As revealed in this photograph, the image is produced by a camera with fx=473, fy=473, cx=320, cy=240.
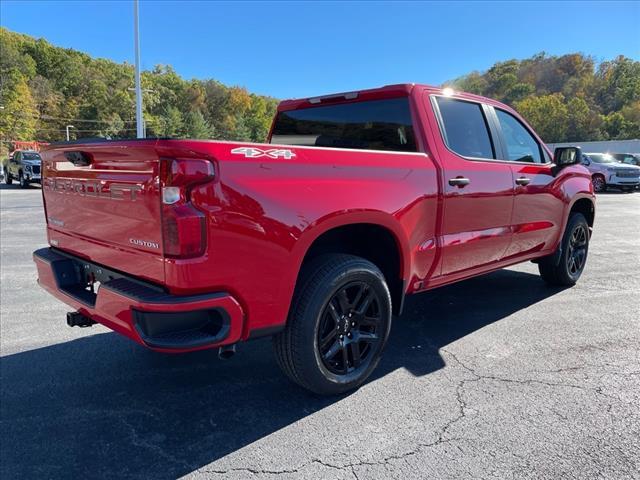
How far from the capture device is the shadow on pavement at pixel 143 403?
238 cm

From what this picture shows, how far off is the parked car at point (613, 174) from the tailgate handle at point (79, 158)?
72.3ft

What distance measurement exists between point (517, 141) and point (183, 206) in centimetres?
353

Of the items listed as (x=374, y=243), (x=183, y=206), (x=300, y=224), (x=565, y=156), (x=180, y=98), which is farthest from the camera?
(x=180, y=98)

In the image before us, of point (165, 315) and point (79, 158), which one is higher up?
point (79, 158)

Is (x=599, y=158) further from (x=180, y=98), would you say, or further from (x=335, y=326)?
(x=180, y=98)

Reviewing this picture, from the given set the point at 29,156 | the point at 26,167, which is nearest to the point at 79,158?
the point at 26,167

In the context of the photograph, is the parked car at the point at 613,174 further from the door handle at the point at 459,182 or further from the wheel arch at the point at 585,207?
the door handle at the point at 459,182

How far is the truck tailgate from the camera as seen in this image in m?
2.27

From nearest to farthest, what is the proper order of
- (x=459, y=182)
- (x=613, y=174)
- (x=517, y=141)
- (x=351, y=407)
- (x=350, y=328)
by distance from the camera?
1. (x=351, y=407)
2. (x=350, y=328)
3. (x=459, y=182)
4. (x=517, y=141)
5. (x=613, y=174)

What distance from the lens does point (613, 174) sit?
2062 centimetres

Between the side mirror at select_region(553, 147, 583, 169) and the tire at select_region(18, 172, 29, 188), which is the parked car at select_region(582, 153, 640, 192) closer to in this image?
the side mirror at select_region(553, 147, 583, 169)

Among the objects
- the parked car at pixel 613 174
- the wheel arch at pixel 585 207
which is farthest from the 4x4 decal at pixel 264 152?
the parked car at pixel 613 174

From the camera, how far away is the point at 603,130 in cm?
7088

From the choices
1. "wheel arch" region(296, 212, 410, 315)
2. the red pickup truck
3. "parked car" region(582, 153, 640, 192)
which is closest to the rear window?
the red pickup truck
